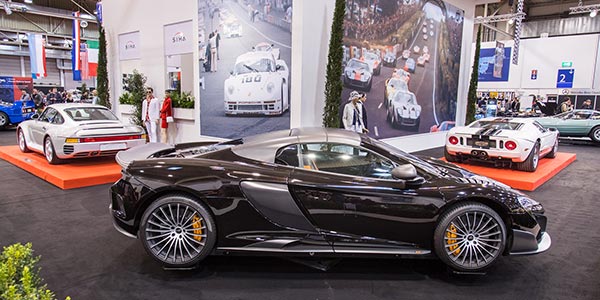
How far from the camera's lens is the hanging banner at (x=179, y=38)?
9.23 m

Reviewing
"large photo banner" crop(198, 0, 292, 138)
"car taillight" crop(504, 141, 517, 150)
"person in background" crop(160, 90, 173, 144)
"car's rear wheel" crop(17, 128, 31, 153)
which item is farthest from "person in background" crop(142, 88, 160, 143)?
"car taillight" crop(504, 141, 517, 150)

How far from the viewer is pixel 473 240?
2.86 metres

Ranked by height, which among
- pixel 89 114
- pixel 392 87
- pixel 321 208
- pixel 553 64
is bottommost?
pixel 321 208

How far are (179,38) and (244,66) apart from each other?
2847mm

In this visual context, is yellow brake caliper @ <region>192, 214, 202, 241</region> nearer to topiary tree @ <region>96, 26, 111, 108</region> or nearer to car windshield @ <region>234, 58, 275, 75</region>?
car windshield @ <region>234, 58, 275, 75</region>

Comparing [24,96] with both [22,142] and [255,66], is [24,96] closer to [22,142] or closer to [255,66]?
[22,142]

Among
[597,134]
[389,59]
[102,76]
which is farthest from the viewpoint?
[102,76]

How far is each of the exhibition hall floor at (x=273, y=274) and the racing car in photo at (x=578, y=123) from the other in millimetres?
10226

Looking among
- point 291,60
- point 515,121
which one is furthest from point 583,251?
point 291,60

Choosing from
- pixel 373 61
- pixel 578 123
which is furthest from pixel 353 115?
pixel 578 123

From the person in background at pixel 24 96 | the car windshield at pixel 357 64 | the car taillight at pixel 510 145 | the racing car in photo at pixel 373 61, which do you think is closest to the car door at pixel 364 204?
the car taillight at pixel 510 145

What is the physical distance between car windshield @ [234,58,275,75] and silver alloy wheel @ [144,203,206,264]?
493cm

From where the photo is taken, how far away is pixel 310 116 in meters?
7.19

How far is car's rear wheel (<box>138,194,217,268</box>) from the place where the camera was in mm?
2828
